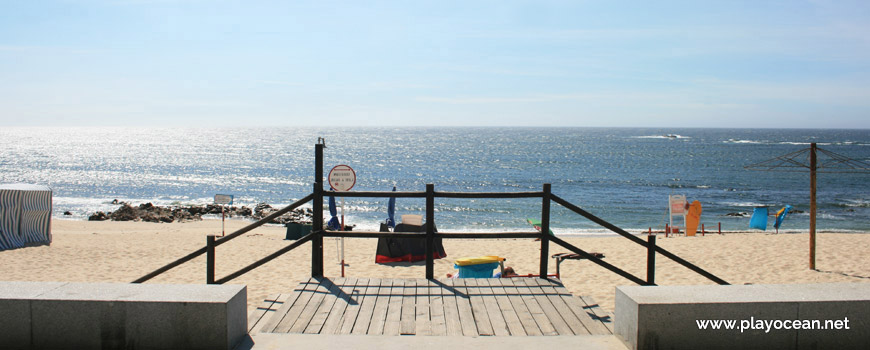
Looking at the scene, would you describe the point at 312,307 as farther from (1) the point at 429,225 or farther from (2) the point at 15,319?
(2) the point at 15,319

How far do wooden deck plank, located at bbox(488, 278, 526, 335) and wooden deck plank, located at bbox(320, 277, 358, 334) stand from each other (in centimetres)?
140

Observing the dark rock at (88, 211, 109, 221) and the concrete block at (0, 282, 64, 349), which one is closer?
the concrete block at (0, 282, 64, 349)

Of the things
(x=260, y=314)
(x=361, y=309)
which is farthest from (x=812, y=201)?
(x=260, y=314)

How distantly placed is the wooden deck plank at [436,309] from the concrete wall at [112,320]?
1.71 metres

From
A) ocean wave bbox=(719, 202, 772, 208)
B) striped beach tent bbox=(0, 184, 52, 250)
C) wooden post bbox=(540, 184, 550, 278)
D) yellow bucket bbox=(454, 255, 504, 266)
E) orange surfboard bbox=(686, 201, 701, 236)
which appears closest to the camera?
wooden post bbox=(540, 184, 550, 278)

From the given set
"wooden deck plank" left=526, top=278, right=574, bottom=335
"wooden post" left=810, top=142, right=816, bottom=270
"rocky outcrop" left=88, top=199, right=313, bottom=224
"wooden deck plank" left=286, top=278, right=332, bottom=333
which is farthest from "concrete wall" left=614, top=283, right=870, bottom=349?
"rocky outcrop" left=88, top=199, right=313, bottom=224

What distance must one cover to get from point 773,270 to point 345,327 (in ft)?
40.9

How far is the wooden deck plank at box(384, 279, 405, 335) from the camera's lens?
4.80m

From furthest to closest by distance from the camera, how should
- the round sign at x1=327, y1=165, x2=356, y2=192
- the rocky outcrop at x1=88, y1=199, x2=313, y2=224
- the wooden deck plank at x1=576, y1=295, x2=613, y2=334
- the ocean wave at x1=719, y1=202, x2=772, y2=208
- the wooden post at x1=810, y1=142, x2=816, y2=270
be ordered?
the ocean wave at x1=719, y1=202, x2=772, y2=208 → the rocky outcrop at x1=88, y1=199, x2=313, y2=224 → the wooden post at x1=810, y1=142, x2=816, y2=270 → the round sign at x1=327, y1=165, x2=356, y2=192 → the wooden deck plank at x1=576, y1=295, x2=613, y2=334

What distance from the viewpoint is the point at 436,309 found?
5.38 metres

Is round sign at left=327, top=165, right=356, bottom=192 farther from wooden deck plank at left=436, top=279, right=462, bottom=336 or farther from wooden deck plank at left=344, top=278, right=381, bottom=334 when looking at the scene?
wooden deck plank at left=436, top=279, right=462, bottom=336

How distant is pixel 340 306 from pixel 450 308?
41.8 inches

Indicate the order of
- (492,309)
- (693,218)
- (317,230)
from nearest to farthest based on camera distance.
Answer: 1. (492,309)
2. (317,230)
3. (693,218)

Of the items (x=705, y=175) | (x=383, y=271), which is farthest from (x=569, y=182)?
(x=383, y=271)
